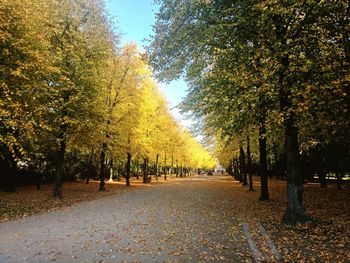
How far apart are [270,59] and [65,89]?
11.4m

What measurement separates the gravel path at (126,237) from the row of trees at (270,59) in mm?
3394

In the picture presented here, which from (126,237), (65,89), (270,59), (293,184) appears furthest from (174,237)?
(65,89)

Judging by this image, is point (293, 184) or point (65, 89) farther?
point (65, 89)

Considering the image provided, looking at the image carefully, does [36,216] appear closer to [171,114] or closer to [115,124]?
[115,124]

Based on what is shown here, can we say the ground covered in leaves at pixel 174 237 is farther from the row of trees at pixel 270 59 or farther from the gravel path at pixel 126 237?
the row of trees at pixel 270 59

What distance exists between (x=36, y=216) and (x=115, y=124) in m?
15.1

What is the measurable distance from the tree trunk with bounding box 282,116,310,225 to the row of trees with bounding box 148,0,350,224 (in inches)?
1.3

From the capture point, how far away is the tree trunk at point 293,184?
11.2 metres

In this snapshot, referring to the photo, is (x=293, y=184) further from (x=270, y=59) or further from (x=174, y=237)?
(x=174, y=237)

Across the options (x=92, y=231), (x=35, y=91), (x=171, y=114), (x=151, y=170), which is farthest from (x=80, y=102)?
(x=151, y=170)

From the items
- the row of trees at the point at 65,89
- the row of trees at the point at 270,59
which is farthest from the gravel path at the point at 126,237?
the row of trees at the point at 270,59

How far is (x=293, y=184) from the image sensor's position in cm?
1153

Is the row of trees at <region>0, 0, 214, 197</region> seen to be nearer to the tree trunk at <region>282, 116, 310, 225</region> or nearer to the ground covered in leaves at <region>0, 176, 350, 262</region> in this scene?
the ground covered in leaves at <region>0, 176, 350, 262</region>

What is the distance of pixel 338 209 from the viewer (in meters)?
14.8
